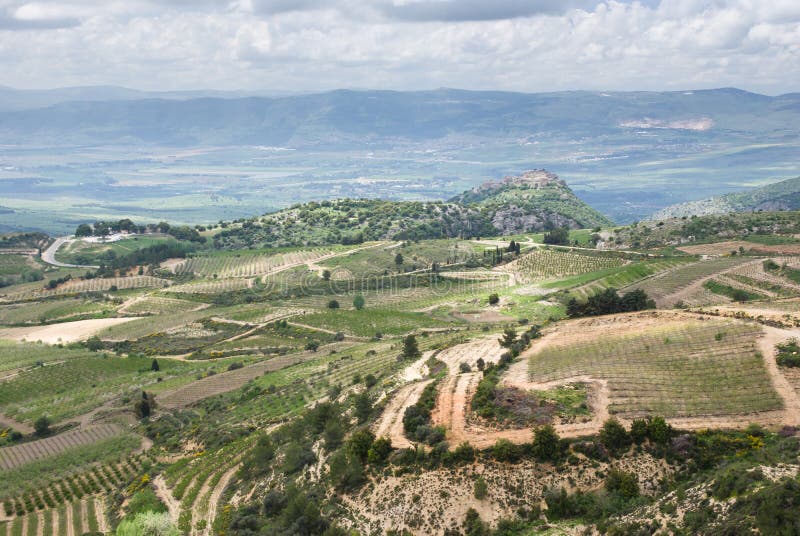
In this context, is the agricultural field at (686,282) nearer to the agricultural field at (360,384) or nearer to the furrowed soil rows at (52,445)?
the agricultural field at (360,384)

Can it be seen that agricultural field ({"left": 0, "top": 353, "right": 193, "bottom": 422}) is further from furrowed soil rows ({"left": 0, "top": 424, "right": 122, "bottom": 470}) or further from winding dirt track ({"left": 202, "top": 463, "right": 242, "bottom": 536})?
winding dirt track ({"left": 202, "top": 463, "right": 242, "bottom": 536})

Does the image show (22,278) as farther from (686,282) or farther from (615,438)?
(615,438)

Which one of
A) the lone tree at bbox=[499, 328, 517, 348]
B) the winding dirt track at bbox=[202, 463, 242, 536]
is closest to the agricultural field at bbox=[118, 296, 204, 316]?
the winding dirt track at bbox=[202, 463, 242, 536]

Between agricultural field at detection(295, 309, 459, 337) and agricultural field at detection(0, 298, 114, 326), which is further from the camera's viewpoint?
agricultural field at detection(0, 298, 114, 326)

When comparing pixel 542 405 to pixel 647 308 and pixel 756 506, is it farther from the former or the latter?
pixel 647 308

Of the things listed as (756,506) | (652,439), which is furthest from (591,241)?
(756,506)

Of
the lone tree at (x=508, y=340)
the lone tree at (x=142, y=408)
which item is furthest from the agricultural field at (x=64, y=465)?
the lone tree at (x=508, y=340)

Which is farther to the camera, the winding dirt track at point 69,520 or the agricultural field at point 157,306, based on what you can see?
the agricultural field at point 157,306

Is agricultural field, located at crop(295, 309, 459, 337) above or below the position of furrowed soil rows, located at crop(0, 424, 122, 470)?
above

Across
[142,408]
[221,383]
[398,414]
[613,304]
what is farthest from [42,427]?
[613,304]
